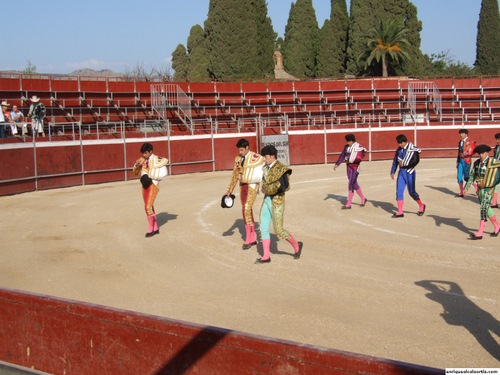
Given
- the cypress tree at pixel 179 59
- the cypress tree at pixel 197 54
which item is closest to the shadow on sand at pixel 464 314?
the cypress tree at pixel 197 54

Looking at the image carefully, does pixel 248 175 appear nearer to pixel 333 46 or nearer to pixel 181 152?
pixel 181 152

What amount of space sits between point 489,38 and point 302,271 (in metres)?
58.6

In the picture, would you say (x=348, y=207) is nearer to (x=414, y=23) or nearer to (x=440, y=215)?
Answer: (x=440, y=215)

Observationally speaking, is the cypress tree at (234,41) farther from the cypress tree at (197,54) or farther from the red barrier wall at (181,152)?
the red barrier wall at (181,152)

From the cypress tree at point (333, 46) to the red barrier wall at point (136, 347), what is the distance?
57.4 metres

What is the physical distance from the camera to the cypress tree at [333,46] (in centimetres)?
6100

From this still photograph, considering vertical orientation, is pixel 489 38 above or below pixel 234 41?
above

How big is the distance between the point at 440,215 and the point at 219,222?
451 centimetres

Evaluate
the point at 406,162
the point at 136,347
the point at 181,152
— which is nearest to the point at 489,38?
the point at 181,152

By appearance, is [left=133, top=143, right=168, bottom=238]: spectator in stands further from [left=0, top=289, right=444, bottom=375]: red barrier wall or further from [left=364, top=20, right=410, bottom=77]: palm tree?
[left=364, top=20, right=410, bottom=77]: palm tree

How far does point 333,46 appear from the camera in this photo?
6128cm

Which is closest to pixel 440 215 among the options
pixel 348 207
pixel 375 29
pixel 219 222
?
pixel 348 207

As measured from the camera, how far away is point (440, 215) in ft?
44.0

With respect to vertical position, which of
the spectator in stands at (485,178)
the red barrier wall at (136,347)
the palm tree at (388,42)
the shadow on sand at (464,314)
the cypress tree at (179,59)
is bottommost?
the shadow on sand at (464,314)
